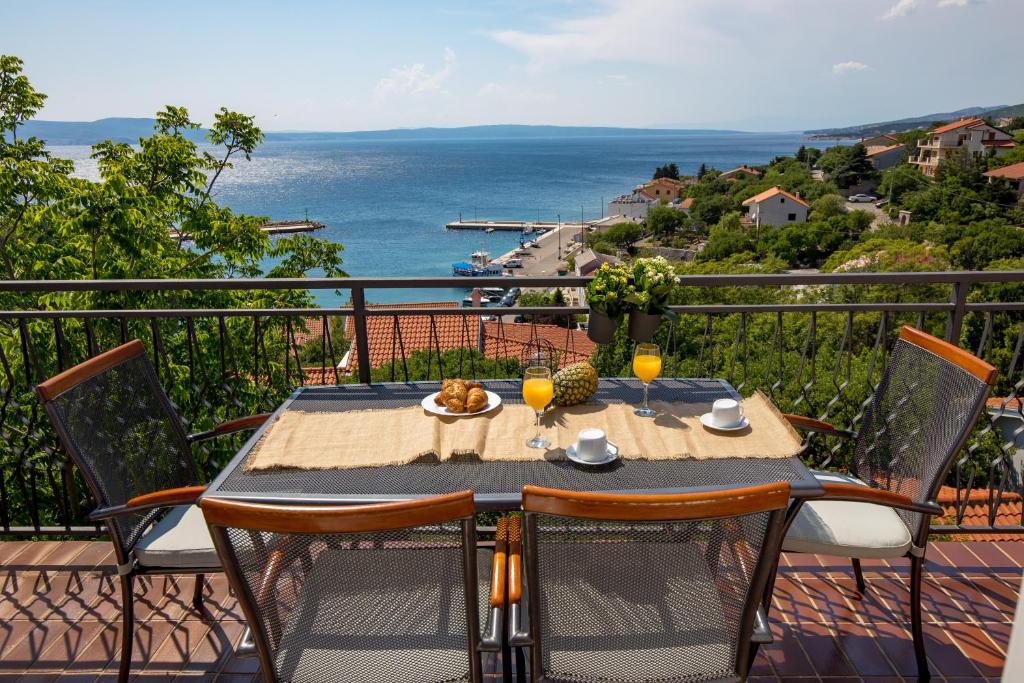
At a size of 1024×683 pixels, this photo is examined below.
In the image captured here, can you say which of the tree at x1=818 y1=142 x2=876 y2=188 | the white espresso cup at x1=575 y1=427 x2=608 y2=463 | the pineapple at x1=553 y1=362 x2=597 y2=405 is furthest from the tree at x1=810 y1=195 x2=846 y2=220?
the white espresso cup at x1=575 y1=427 x2=608 y2=463

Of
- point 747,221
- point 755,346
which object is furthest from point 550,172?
point 755,346

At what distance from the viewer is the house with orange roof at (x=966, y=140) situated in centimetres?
5875

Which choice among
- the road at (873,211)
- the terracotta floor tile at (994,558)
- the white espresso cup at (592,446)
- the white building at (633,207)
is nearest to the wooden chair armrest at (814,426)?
the white espresso cup at (592,446)

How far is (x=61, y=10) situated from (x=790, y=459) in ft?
56.1

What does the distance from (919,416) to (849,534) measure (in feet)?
1.52

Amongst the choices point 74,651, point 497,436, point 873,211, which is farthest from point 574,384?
point 873,211

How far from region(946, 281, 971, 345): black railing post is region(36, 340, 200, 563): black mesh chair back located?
3.18m

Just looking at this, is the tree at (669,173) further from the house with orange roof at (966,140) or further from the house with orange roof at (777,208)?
the house with orange roof at (777,208)

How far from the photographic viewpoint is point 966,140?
59.8 meters

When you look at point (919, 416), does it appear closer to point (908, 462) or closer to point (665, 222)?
point (908, 462)

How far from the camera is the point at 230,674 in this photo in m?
2.07

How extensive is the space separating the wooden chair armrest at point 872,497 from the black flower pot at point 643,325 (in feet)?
2.84

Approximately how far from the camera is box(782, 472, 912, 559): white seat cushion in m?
1.91

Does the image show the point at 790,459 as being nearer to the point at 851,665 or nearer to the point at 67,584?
the point at 851,665
